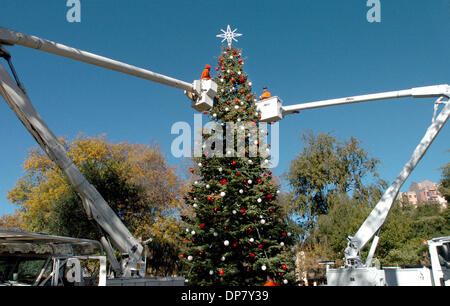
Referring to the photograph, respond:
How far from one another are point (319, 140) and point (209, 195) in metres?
21.9

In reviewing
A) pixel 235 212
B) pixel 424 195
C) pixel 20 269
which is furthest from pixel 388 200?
pixel 424 195

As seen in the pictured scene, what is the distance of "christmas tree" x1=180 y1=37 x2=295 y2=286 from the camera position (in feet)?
35.6

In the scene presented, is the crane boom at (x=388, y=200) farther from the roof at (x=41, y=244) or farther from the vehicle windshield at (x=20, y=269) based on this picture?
the vehicle windshield at (x=20, y=269)

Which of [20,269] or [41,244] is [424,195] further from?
[20,269]

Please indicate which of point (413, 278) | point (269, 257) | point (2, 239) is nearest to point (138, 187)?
point (269, 257)

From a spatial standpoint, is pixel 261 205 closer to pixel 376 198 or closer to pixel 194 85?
pixel 194 85

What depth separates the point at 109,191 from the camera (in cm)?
2314

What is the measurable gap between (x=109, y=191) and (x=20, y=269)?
15.8 m

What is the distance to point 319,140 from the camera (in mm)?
31531

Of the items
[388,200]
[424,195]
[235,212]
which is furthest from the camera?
[424,195]

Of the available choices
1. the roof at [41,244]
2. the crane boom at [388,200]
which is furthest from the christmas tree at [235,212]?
the roof at [41,244]

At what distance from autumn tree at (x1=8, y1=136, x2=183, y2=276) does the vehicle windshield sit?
45.7ft

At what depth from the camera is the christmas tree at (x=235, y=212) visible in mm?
10844

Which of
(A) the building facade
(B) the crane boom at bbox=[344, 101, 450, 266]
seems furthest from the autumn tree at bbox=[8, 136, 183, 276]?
(A) the building facade
